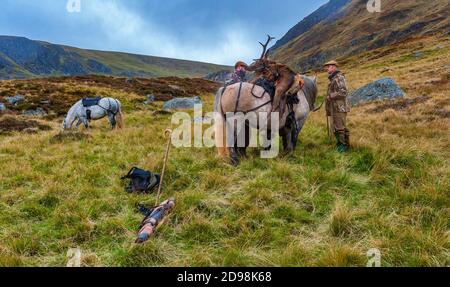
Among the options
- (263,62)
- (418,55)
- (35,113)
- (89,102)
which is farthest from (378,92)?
(418,55)

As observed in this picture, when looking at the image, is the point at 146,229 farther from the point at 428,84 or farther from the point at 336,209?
the point at 428,84

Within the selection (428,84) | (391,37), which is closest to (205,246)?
(428,84)

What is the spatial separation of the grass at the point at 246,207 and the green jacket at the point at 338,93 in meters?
1.01

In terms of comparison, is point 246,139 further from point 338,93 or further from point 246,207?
point 246,207

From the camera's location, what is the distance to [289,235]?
4.55 meters

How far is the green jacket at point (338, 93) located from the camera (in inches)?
332

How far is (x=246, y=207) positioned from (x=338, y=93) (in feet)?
15.3

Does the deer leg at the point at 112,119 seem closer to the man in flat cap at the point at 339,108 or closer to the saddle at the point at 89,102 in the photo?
the saddle at the point at 89,102

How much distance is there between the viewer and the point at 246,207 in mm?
5367

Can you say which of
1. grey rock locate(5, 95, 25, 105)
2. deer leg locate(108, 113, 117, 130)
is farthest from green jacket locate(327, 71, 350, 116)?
grey rock locate(5, 95, 25, 105)

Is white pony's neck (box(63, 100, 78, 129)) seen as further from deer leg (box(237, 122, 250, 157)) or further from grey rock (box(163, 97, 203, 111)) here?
deer leg (box(237, 122, 250, 157))
